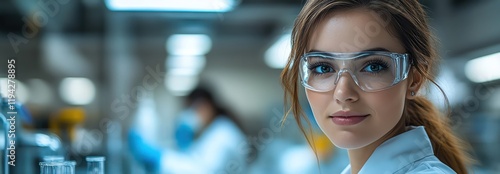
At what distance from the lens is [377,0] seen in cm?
73

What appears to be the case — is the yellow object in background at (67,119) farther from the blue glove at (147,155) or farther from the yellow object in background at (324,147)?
the yellow object in background at (324,147)

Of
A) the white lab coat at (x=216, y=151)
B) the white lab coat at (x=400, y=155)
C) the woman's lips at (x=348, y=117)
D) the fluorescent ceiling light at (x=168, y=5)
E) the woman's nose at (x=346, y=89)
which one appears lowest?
the white lab coat at (x=216, y=151)

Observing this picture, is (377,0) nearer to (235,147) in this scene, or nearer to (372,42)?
(372,42)

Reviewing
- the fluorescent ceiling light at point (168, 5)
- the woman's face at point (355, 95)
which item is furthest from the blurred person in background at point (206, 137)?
the woman's face at point (355, 95)

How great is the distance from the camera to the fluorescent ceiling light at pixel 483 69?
2881 millimetres

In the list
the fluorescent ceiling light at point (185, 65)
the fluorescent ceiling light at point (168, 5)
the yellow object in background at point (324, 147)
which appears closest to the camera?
the yellow object in background at point (324, 147)

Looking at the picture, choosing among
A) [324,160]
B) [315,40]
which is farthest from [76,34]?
[315,40]

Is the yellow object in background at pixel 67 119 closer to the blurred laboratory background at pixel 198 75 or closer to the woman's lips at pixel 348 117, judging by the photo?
the blurred laboratory background at pixel 198 75

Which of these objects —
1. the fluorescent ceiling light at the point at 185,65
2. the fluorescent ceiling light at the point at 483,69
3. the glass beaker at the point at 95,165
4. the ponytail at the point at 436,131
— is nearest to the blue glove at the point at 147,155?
the glass beaker at the point at 95,165

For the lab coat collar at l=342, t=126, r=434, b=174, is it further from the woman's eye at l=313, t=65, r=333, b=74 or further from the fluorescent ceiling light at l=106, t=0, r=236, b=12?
the fluorescent ceiling light at l=106, t=0, r=236, b=12

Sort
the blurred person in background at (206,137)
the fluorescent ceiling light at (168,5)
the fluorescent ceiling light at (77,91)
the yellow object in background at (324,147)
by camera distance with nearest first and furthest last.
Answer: the yellow object in background at (324,147) → the fluorescent ceiling light at (168,5) → the blurred person in background at (206,137) → the fluorescent ceiling light at (77,91)

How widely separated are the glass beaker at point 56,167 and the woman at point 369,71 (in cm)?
39

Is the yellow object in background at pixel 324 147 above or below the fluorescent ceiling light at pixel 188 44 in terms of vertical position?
below

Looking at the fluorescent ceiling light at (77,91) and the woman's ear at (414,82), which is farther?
the fluorescent ceiling light at (77,91)
